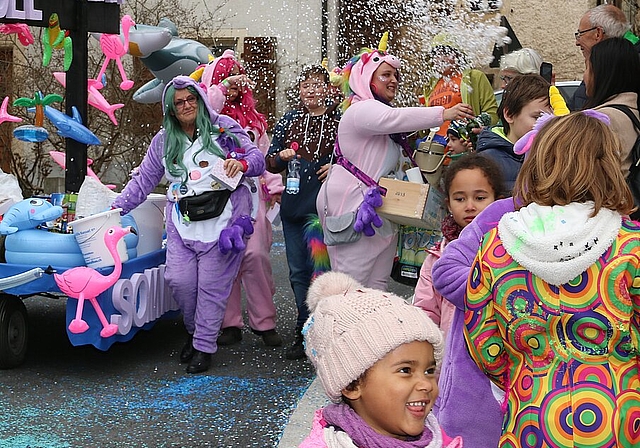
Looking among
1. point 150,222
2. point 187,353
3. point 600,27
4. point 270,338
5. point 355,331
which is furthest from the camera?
point 270,338

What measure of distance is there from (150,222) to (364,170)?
1.68 metres

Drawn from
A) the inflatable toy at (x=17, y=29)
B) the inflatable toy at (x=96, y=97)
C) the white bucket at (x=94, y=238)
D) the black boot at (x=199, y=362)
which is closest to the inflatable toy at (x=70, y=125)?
the inflatable toy at (x=96, y=97)

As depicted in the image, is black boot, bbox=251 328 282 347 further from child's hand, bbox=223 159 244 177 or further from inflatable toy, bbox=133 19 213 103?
inflatable toy, bbox=133 19 213 103

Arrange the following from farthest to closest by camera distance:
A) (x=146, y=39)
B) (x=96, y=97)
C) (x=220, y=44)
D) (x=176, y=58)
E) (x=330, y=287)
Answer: (x=220, y=44)
(x=176, y=58)
(x=96, y=97)
(x=146, y=39)
(x=330, y=287)

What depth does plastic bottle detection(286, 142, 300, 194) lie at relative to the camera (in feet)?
18.8

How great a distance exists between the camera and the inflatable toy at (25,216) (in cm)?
534

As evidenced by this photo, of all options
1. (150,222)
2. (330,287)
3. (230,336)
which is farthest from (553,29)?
(330,287)

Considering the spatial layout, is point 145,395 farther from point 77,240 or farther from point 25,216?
point 25,216

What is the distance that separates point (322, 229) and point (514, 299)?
3.14 m

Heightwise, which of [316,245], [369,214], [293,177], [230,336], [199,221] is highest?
[293,177]

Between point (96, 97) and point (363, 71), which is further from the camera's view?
point (96, 97)

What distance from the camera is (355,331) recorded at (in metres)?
2.21

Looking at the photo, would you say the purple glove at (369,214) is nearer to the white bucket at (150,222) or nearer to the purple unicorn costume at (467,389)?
the white bucket at (150,222)

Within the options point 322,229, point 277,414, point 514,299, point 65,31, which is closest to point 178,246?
point 322,229
